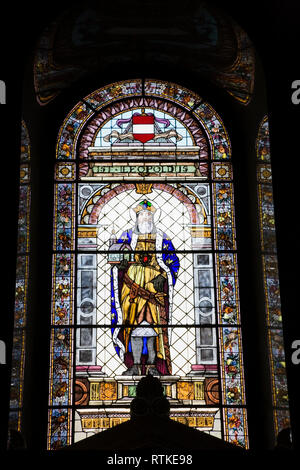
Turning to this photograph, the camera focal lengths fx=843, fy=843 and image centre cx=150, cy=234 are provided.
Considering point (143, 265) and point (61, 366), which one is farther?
point (143, 265)

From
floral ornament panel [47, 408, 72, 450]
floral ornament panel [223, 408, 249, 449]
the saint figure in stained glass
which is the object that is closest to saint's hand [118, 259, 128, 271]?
the saint figure in stained glass

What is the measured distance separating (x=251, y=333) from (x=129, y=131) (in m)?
2.50

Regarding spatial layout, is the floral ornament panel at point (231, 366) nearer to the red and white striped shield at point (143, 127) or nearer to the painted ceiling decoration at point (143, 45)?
the red and white striped shield at point (143, 127)

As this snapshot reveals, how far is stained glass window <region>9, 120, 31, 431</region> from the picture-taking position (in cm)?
732

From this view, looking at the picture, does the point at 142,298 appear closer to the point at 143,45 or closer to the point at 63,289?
the point at 63,289

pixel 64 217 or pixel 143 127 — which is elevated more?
pixel 143 127

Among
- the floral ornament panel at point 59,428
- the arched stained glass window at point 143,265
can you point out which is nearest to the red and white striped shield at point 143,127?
the arched stained glass window at point 143,265

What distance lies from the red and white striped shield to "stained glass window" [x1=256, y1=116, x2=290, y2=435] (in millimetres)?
1179

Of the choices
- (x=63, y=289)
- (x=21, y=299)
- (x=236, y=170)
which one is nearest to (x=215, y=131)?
(x=236, y=170)

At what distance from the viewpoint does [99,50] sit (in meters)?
8.38

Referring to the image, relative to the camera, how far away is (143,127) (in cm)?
880

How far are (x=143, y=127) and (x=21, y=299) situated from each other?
92.7 inches

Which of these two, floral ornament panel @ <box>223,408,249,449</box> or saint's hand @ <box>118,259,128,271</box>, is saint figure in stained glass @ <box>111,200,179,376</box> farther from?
floral ornament panel @ <box>223,408,249,449</box>
